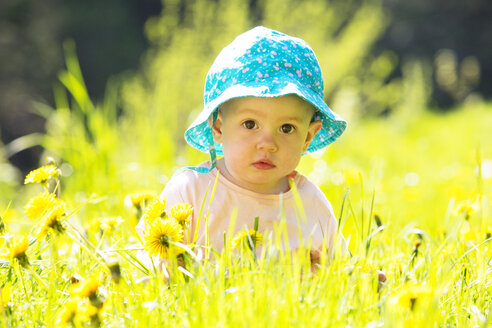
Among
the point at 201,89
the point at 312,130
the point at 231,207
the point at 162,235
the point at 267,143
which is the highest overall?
the point at 201,89

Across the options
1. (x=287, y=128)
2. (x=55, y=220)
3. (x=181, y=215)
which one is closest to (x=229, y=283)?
(x=181, y=215)

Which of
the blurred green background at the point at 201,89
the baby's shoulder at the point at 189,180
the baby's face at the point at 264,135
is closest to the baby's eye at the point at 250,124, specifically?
the baby's face at the point at 264,135

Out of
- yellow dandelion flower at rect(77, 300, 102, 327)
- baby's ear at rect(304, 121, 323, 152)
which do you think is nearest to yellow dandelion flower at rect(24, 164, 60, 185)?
yellow dandelion flower at rect(77, 300, 102, 327)

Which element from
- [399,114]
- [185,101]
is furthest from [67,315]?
[399,114]

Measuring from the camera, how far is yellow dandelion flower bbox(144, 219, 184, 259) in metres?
1.30

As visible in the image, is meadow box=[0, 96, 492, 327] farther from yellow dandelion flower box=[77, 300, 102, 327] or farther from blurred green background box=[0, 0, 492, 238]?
blurred green background box=[0, 0, 492, 238]

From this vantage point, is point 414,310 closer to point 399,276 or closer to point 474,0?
point 399,276

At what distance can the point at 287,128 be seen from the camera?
175 cm

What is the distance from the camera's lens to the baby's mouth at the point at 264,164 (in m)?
1.73

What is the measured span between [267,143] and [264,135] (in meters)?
0.03

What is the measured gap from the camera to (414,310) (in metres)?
1.09

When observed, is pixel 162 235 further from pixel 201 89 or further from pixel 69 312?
pixel 201 89

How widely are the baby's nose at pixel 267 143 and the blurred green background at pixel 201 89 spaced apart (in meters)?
0.23

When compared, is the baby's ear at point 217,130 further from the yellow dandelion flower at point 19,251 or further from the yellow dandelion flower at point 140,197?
the yellow dandelion flower at point 19,251
